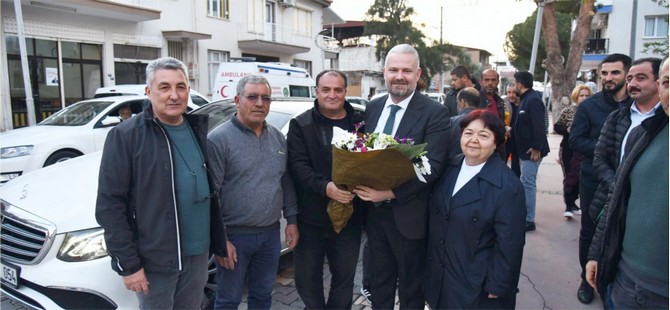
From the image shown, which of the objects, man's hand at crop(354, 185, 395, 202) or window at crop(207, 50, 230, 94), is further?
window at crop(207, 50, 230, 94)

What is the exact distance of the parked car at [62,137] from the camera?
7375mm

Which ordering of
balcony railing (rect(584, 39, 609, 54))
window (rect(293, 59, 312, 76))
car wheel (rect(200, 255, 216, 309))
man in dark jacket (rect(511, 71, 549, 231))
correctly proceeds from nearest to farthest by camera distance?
1. car wheel (rect(200, 255, 216, 309))
2. man in dark jacket (rect(511, 71, 549, 231))
3. window (rect(293, 59, 312, 76))
4. balcony railing (rect(584, 39, 609, 54))

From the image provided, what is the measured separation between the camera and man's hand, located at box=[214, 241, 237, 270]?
111 inches

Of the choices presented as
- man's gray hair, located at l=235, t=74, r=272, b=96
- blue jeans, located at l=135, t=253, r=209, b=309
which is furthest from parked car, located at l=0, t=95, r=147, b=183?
blue jeans, located at l=135, t=253, r=209, b=309

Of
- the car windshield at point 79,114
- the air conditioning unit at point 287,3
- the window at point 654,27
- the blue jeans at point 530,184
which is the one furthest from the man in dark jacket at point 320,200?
the window at point 654,27

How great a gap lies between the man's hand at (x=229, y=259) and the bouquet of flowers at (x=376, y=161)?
0.81 m

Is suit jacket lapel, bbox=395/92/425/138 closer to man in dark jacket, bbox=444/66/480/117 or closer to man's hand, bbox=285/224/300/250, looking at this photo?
man's hand, bbox=285/224/300/250

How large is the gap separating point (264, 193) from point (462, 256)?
1.32 meters

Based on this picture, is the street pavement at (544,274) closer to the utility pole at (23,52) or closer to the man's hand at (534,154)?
the man's hand at (534,154)

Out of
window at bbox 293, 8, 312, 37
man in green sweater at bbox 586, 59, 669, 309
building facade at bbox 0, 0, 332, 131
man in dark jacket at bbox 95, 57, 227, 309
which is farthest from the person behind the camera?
window at bbox 293, 8, 312, 37

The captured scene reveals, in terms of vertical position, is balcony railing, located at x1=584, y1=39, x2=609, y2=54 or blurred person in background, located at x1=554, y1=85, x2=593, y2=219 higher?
balcony railing, located at x1=584, y1=39, x2=609, y2=54

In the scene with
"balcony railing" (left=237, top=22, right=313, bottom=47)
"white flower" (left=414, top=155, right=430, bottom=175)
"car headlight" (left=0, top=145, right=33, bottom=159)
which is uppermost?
"balcony railing" (left=237, top=22, right=313, bottom=47)

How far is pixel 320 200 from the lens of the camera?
310 centimetres

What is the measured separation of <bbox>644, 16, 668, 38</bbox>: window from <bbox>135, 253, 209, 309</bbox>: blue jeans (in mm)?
36791
